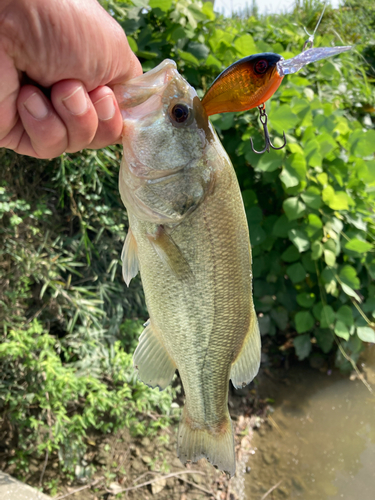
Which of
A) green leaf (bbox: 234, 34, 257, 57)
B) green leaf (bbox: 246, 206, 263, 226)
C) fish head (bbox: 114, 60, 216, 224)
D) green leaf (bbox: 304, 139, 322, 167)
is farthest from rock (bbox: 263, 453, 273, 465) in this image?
green leaf (bbox: 234, 34, 257, 57)

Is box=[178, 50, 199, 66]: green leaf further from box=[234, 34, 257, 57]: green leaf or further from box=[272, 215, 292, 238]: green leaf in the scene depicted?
box=[272, 215, 292, 238]: green leaf

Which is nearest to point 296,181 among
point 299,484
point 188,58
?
point 188,58

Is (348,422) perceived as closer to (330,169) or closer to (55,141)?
(330,169)

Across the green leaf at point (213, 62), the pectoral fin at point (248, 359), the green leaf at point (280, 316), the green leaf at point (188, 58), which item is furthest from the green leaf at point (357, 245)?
the pectoral fin at point (248, 359)

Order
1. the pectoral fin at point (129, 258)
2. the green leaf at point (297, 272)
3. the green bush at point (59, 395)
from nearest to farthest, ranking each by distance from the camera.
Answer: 1. the pectoral fin at point (129, 258)
2. the green bush at point (59, 395)
3. the green leaf at point (297, 272)

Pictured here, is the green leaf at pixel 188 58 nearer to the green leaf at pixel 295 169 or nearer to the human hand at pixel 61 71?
the green leaf at pixel 295 169

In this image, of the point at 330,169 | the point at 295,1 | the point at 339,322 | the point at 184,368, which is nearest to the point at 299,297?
the point at 339,322
